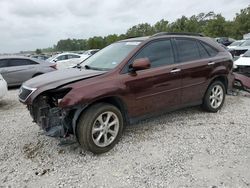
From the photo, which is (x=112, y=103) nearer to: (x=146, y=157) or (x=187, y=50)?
(x=146, y=157)

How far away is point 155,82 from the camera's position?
439cm

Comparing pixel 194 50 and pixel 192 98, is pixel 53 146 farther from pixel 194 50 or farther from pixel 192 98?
pixel 194 50

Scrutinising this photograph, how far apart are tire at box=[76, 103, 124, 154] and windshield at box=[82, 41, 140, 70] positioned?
76 centimetres

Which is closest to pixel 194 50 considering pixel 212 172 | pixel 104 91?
pixel 104 91

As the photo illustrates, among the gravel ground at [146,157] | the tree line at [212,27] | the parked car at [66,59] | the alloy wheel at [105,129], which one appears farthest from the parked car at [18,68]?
the tree line at [212,27]

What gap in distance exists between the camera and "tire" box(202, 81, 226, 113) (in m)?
5.47

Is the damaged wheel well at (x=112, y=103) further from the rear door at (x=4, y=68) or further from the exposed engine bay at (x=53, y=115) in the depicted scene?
the rear door at (x=4, y=68)

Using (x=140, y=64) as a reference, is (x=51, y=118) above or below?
below

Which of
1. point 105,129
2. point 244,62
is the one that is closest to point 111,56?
point 105,129

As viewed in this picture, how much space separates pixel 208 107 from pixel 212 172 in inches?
94.6

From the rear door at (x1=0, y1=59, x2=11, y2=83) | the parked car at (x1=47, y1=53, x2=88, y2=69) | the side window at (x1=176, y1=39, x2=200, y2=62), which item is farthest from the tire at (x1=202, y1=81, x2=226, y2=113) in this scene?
the parked car at (x1=47, y1=53, x2=88, y2=69)

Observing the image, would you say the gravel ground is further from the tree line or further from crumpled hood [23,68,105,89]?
the tree line

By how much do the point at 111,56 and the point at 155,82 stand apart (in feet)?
3.07


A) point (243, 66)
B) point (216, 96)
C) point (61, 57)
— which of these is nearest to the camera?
point (216, 96)
